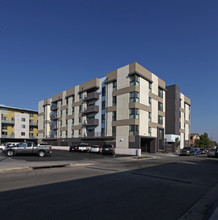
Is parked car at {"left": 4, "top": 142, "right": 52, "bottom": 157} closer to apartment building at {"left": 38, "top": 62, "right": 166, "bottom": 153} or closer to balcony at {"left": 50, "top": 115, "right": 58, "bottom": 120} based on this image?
apartment building at {"left": 38, "top": 62, "right": 166, "bottom": 153}

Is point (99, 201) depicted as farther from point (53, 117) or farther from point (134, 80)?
point (53, 117)

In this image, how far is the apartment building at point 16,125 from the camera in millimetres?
74312

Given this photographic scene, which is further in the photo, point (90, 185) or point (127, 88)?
point (127, 88)

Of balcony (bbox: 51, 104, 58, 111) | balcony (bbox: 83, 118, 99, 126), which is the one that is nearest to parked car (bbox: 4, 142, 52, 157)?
balcony (bbox: 83, 118, 99, 126)

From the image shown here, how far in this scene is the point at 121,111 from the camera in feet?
125

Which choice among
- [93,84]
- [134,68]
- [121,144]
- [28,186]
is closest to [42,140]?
[93,84]

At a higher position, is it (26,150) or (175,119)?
(175,119)

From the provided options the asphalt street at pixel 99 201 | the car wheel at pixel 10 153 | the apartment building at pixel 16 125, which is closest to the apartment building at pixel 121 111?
the car wheel at pixel 10 153

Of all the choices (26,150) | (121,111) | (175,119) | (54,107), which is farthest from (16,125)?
(175,119)

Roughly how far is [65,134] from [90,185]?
47.1 meters

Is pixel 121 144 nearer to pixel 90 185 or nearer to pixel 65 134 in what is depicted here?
pixel 65 134

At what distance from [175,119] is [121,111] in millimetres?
16867

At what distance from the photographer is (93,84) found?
149 ft

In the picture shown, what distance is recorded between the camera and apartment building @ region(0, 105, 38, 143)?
74.3 metres
